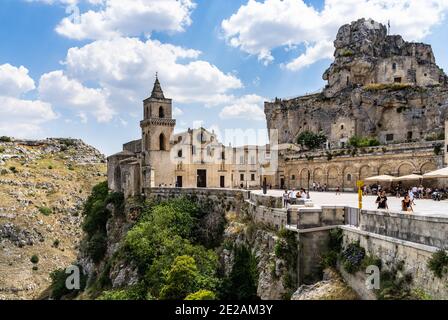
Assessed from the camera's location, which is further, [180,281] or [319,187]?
[319,187]

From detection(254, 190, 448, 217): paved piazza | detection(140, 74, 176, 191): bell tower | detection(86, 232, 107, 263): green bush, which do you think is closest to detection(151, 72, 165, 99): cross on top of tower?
detection(140, 74, 176, 191): bell tower

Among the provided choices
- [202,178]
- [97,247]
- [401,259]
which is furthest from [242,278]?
[202,178]

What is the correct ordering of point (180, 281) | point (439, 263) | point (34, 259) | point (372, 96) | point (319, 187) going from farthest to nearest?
point (372, 96)
point (34, 259)
point (319, 187)
point (180, 281)
point (439, 263)

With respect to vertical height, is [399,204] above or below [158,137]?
below

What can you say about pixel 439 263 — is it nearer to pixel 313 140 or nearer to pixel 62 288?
pixel 62 288

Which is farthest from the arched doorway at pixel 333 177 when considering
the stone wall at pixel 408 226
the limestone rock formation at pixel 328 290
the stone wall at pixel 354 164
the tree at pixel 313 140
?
the stone wall at pixel 408 226

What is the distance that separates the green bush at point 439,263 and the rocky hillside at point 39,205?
Answer: 42072 millimetres

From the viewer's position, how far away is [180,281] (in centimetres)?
2067

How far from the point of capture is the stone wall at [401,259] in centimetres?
889

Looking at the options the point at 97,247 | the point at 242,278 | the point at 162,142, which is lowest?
the point at 97,247

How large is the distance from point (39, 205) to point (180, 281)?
143 feet

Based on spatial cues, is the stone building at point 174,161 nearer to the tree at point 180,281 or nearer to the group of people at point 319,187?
the group of people at point 319,187

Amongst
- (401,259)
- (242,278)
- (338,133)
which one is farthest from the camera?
(338,133)

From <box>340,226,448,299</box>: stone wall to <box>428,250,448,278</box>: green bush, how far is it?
0.13 m
